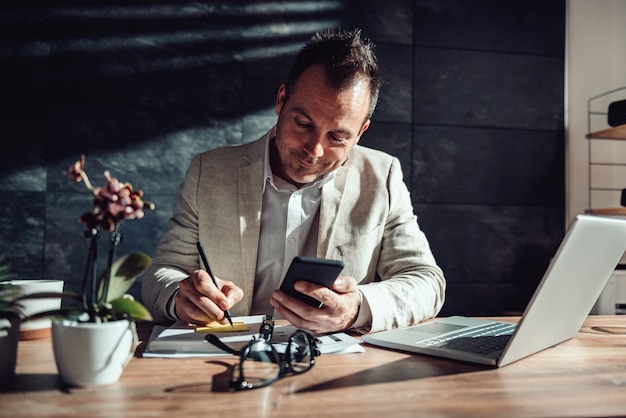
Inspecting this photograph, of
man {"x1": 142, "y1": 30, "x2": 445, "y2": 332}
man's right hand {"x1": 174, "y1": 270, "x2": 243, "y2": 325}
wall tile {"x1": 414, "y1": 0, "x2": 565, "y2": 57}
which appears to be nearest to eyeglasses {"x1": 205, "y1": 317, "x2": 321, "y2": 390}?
man's right hand {"x1": 174, "y1": 270, "x2": 243, "y2": 325}

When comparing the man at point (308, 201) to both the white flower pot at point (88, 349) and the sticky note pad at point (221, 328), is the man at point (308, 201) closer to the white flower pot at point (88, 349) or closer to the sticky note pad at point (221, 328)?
the sticky note pad at point (221, 328)

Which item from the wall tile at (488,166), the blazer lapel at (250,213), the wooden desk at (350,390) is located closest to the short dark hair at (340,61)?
the blazer lapel at (250,213)

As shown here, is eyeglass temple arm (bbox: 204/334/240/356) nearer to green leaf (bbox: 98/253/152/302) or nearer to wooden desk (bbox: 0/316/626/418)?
wooden desk (bbox: 0/316/626/418)

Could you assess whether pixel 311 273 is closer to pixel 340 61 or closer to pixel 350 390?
pixel 350 390

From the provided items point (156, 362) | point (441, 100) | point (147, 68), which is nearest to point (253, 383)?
point (156, 362)

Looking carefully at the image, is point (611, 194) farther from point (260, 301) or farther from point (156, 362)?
point (156, 362)

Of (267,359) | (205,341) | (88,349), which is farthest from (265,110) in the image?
(88,349)

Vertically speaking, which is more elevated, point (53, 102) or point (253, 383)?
point (53, 102)

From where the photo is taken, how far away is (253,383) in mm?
810

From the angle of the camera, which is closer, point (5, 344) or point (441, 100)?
point (5, 344)

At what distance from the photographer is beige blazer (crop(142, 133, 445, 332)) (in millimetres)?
1655

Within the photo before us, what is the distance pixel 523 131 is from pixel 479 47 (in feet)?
1.79

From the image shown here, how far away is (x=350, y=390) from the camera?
79 cm

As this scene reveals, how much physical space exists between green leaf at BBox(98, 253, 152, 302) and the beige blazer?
76 cm
